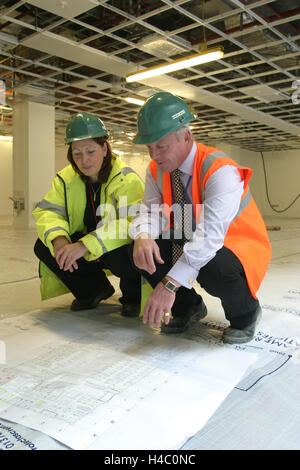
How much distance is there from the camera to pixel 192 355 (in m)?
1.23

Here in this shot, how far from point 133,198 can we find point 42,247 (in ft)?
1.56

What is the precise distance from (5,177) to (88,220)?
10588 mm

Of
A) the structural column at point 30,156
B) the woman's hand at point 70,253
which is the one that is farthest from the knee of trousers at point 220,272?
the structural column at point 30,156

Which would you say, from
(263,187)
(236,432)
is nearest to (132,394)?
(236,432)

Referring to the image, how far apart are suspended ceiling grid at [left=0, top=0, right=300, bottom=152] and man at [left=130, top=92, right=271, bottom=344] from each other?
279 centimetres

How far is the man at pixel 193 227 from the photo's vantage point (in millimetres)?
1147

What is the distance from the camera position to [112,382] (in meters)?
1.03

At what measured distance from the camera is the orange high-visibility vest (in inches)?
49.0

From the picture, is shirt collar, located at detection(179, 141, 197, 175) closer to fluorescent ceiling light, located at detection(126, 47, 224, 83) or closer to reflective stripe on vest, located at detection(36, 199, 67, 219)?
reflective stripe on vest, located at detection(36, 199, 67, 219)

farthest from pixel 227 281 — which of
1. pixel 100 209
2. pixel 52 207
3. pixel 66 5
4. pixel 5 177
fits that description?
pixel 5 177

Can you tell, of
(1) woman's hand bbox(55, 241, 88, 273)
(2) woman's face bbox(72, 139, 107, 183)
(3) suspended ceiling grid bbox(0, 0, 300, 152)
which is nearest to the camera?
(1) woman's hand bbox(55, 241, 88, 273)

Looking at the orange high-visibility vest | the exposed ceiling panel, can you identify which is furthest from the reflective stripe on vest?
the exposed ceiling panel
